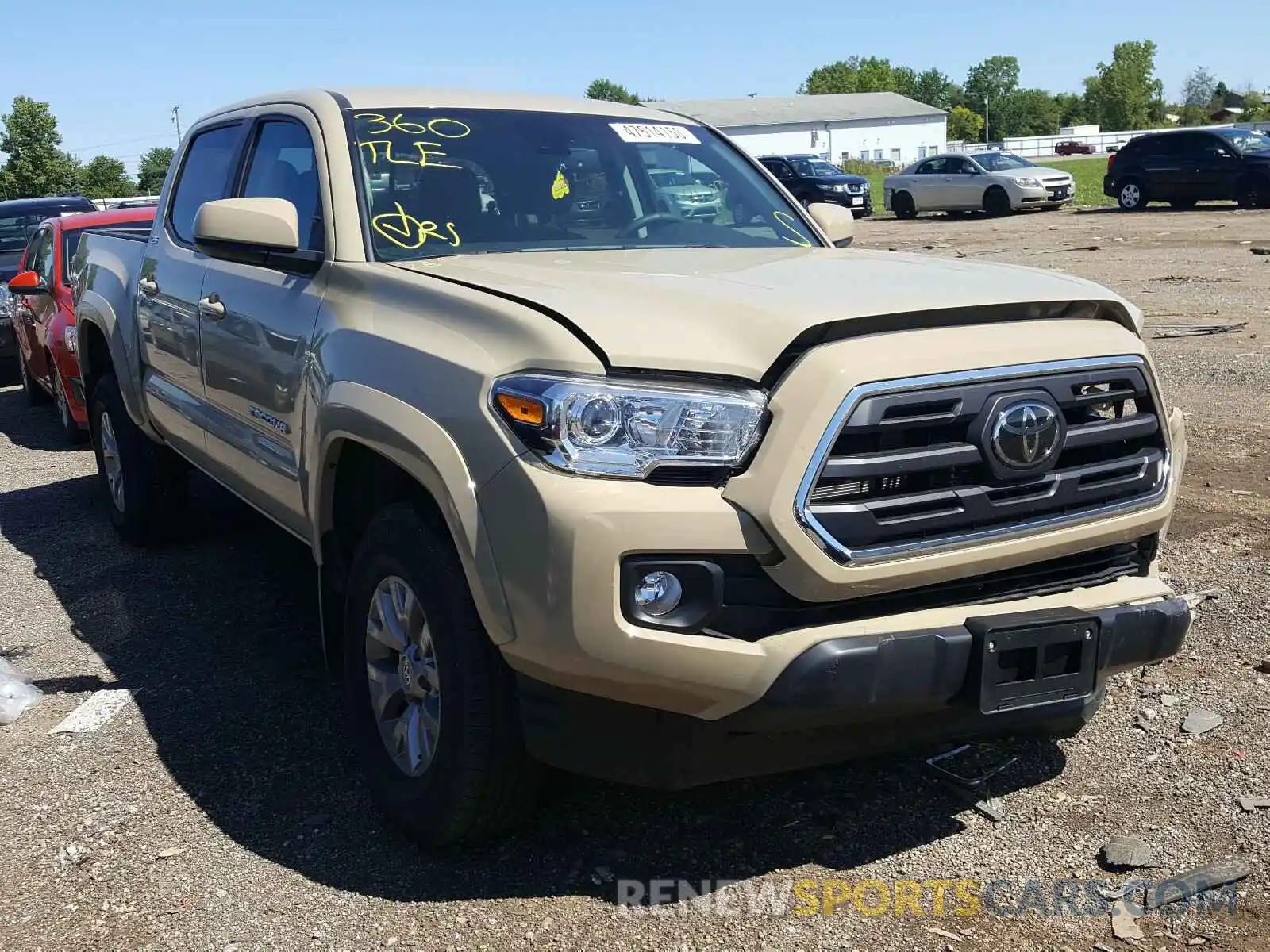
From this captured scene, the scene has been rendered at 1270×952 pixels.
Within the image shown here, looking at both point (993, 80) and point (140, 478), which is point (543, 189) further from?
point (993, 80)

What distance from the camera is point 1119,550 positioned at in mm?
3230

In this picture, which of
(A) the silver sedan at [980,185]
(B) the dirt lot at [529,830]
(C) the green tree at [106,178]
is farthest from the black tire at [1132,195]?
(C) the green tree at [106,178]

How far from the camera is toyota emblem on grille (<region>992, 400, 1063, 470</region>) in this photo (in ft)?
9.39

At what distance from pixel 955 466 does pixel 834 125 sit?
3844 inches

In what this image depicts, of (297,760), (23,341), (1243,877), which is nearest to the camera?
(1243,877)

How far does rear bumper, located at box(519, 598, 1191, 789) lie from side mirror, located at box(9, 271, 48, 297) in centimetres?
735

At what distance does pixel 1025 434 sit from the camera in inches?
113

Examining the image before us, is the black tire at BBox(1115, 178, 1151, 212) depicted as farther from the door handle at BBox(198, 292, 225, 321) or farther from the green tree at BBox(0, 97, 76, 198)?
the green tree at BBox(0, 97, 76, 198)

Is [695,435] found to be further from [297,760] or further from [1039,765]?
[297,760]

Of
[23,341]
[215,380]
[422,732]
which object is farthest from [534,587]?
[23,341]

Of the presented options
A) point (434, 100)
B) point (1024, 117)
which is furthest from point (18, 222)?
point (1024, 117)

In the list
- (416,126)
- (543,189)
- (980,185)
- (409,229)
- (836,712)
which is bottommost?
(836,712)

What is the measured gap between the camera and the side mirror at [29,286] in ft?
29.2

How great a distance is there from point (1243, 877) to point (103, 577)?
194 inches
